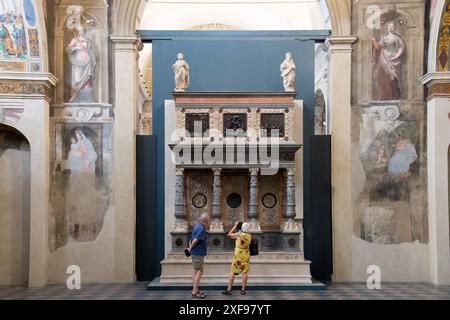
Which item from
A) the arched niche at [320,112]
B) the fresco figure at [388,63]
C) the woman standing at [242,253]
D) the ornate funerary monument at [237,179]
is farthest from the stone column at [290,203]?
the arched niche at [320,112]

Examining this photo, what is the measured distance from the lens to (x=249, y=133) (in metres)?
16.6

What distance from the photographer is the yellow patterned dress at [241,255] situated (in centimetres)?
1452

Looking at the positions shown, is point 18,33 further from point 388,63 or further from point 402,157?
point 402,157

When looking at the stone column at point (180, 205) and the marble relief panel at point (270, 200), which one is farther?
the marble relief panel at point (270, 200)

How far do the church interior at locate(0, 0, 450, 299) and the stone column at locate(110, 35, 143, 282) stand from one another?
0.03 meters

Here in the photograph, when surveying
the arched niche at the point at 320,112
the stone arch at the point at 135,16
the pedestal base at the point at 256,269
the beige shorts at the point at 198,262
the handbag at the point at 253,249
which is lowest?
the pedestal base at the point at 256,269

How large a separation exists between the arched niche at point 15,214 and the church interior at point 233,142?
3 cm

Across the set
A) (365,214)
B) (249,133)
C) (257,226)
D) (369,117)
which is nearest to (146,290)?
(257,226)

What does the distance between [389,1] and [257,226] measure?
19.4 feet

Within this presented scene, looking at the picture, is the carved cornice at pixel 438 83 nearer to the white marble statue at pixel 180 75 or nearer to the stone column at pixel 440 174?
the stone column at pixel 440 174

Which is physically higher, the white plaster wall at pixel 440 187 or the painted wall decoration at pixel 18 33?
the painted wall decoration at pixel 18 33

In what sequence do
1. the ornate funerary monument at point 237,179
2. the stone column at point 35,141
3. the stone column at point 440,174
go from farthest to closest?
1. the stone column at point 440,174
2. the stone column at point 35,141
3. the ornate funerary monument at point 237,179
